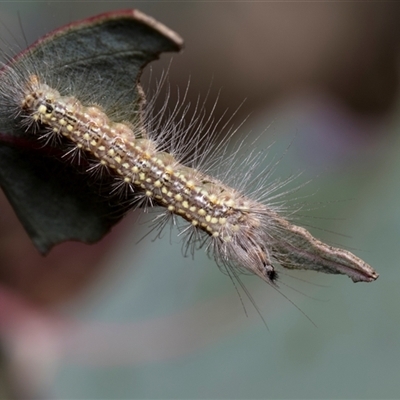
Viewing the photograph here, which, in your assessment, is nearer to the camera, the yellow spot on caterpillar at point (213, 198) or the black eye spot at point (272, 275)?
the black eye spot at point (272, 275)

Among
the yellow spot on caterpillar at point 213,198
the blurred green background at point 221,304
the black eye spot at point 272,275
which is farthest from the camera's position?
the blurred green background at point 221,304

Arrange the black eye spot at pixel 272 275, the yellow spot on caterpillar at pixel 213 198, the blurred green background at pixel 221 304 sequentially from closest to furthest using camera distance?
the black eye spot at pixel 272 275 < the yellow spot on caterpillar at pixel 213 198 < the blurred green background at pixel 221 304

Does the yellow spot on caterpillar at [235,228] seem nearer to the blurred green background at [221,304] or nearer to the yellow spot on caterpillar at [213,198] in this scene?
the yellow spot on caterpillar at [213,198]

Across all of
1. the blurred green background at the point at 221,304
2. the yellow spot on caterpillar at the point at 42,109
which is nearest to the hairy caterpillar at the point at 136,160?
the yellow spot on caterpillar at the point at 42,109

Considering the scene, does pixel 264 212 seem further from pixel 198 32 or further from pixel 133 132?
pixel 198 32

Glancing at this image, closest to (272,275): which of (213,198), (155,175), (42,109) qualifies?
(213,198)

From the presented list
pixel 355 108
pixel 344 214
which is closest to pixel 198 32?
pixel 355 108

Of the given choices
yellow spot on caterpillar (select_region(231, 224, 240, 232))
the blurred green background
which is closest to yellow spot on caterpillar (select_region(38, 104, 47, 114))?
the blurred green background

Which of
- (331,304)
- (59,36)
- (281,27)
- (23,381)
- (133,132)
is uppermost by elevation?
(281,27)
